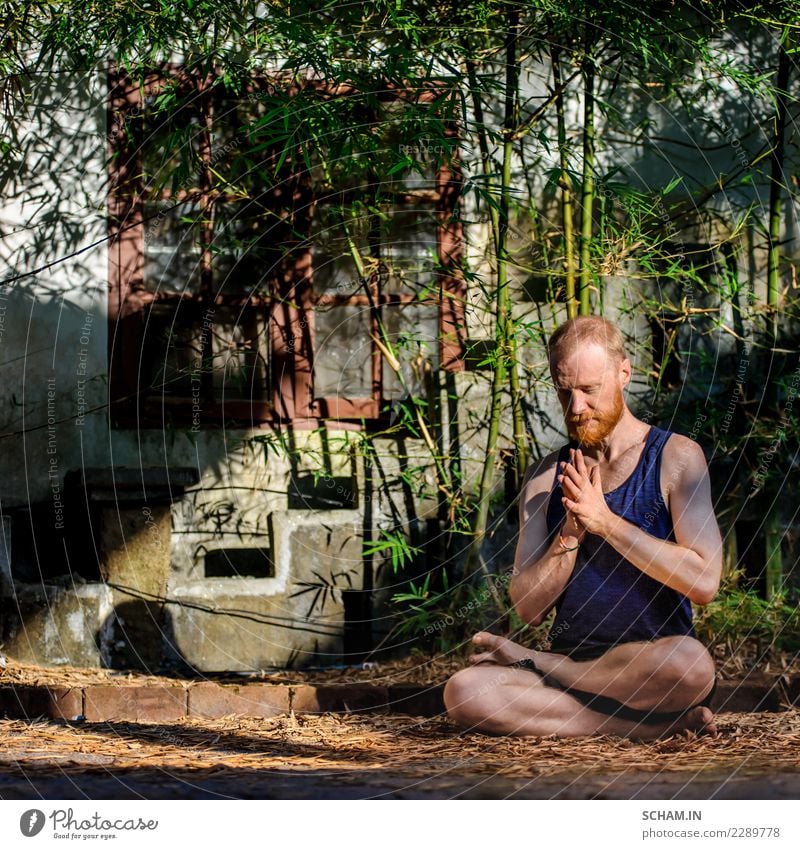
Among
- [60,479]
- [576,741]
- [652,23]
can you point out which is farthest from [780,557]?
[60,479]

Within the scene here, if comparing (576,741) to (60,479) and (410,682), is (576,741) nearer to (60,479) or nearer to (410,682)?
(410,682)

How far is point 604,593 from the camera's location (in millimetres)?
2588

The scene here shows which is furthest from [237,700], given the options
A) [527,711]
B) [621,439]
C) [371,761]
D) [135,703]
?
[621,439]

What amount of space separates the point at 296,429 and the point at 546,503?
1137 mm

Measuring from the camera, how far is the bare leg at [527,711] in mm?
2566

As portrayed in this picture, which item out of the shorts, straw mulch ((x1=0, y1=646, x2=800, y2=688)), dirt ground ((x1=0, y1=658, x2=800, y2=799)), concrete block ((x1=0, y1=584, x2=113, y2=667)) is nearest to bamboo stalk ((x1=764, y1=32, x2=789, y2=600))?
straw mulch ((x1=0, y1=646, x2=800, y2=688))

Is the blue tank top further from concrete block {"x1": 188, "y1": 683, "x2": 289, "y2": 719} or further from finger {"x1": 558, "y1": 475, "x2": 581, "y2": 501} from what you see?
concrete block {"x1": 188, "y1": 683, "x2": 289, "y2": 719}

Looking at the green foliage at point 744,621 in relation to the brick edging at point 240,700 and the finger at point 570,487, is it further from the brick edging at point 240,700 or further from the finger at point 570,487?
the finger at point 570,487

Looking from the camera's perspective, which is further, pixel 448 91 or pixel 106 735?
→ pixel 448 91

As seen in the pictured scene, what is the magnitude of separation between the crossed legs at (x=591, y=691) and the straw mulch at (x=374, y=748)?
4cm

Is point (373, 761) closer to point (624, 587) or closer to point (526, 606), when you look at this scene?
point (526, 606)

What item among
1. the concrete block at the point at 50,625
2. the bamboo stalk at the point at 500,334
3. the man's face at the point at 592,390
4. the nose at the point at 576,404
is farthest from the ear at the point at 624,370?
the concrete block at the point at 50,625

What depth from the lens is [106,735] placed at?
106 inches

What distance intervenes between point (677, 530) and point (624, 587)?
0.73 feet
